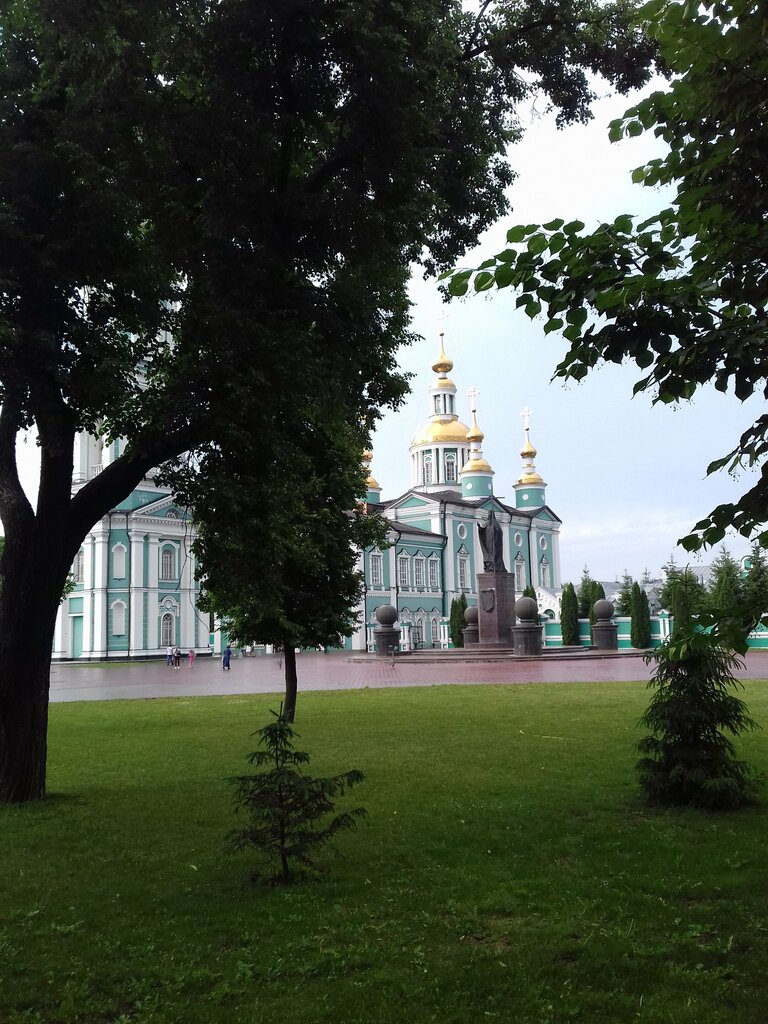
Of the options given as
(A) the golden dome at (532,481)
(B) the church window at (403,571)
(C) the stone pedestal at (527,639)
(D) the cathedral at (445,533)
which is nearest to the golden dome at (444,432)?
(D) the cathedral at (445,533)

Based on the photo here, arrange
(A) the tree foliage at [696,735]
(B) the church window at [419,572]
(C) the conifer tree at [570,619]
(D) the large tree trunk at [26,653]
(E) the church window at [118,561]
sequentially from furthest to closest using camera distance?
(B) the church window at [419,572]
(E) the church window at [118,561]
(C) the conifer tree at [570,619]
(D) the large tree trunk at [26,653]
(A) the tree foliage at [696,735]

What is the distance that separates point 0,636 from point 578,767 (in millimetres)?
6129

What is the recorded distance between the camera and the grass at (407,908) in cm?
411

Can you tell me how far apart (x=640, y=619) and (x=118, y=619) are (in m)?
27.8

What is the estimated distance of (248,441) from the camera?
7.84 metres

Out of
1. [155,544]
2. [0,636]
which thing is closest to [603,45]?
[0,636]

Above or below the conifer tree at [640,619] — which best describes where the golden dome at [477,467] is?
above

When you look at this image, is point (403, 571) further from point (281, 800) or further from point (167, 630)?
point (281, 800)

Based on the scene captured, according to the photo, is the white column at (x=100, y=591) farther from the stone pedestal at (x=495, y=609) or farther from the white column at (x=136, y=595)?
the stone pedestal at (x=495, y=609)

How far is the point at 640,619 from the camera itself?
4184 centimetres

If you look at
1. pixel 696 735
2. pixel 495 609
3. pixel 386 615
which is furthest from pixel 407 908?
pixel 386 615

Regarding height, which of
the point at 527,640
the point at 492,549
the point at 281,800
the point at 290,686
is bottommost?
the point at 281,800

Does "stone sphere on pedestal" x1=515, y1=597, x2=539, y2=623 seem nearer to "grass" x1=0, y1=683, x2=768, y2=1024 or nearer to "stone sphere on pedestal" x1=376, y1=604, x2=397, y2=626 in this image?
"stone sphere on pedestal" x1=376, y1=604, x2=397, y2=626

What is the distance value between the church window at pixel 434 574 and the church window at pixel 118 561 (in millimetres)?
24530
